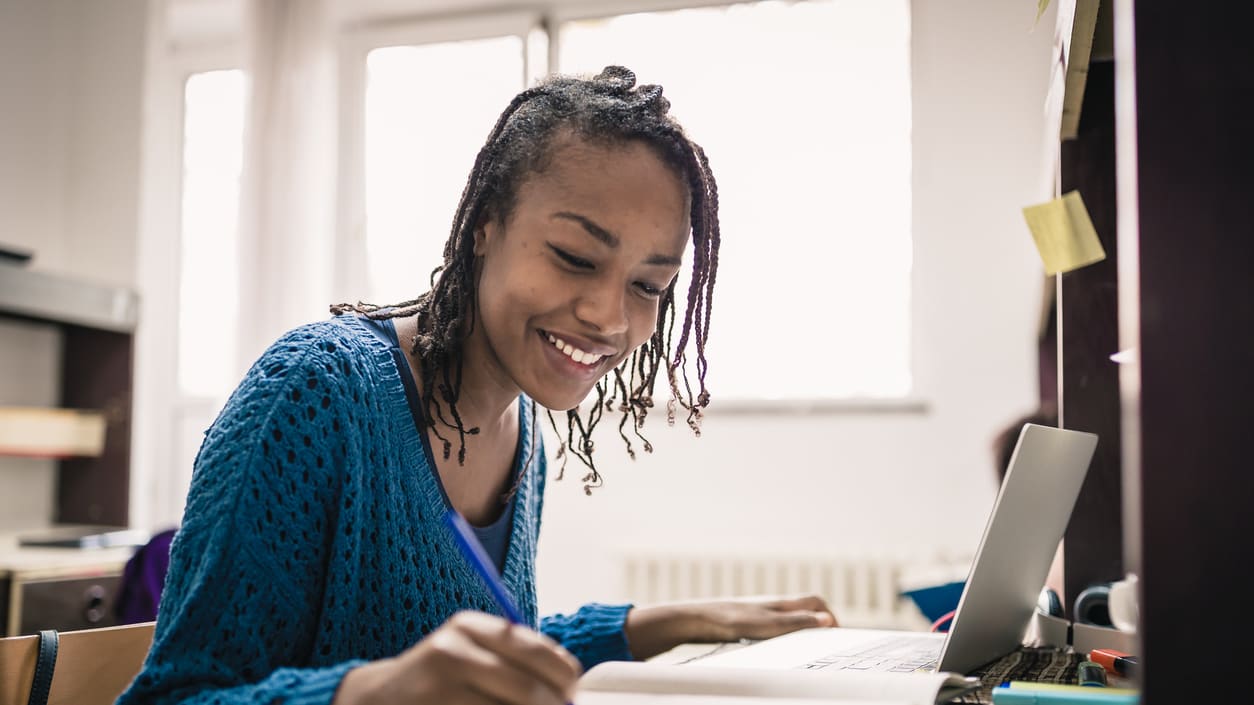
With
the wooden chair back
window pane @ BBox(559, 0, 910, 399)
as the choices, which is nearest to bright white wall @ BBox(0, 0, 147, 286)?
window pane @ BBox(559, 0, 910, 399)

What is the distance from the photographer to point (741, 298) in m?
3.28

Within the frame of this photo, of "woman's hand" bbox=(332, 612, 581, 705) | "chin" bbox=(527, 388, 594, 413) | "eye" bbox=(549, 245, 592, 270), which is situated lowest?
"woman's hand" bbox=(332, 612, 581, 705)

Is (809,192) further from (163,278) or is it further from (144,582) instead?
(163,278)

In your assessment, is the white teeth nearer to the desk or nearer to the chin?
the chin

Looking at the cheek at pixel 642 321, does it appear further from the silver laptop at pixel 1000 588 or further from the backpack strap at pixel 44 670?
the backpack strap at pixel 44 670

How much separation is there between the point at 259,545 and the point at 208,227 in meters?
3.43

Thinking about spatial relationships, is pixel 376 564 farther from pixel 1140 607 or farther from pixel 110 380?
pixel 110 380

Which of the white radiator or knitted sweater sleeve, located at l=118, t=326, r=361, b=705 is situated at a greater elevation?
knitted sweater sleeve, located at l=118, t=326, r=361, b=705

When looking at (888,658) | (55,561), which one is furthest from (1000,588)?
(55,561)

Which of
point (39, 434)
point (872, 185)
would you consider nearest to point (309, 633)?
point (39, 434)

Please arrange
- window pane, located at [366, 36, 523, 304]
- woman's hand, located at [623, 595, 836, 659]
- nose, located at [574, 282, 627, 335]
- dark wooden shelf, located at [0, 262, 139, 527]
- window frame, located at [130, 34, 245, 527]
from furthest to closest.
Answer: window pane, located at [366, 36, 523, 304]
window frame, located at [130, 34, 245, 527]
dark wooden shelf, located at [0, 262, 139, 527]
woman's hand, located at [623, 595, 836, 659]
nose, located at [574, 282, 627, 335]

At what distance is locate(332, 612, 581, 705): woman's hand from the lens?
0.51m

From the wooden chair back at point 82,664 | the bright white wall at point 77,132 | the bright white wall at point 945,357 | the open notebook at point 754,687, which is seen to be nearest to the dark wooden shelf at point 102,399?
→ the bright white wall at point 77,132

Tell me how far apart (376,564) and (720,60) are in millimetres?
2789
